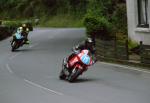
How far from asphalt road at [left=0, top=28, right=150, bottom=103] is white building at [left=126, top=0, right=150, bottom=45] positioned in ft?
12.0

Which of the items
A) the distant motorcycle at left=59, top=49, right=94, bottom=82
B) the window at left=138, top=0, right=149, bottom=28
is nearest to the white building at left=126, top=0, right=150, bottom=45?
the window at left=138, top=0, right=149, bottom=28

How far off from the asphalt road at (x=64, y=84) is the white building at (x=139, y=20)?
365 centimetres

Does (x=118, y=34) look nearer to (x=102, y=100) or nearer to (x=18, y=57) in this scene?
(x=18, y=57)

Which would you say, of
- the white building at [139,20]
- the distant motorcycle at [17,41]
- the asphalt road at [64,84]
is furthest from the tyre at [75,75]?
the distant motorcycle at [17,41]

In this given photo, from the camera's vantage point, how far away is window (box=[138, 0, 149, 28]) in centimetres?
2633

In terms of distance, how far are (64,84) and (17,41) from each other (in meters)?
16.6

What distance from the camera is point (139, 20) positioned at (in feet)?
89.2

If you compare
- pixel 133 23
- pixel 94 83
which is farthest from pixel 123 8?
pixel 94 83

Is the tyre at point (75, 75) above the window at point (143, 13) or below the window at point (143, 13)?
below

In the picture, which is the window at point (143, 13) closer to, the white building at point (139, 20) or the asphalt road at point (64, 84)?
the white building at point (139, 20)

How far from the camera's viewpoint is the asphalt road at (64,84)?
13.8 metres

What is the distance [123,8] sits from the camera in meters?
32.0

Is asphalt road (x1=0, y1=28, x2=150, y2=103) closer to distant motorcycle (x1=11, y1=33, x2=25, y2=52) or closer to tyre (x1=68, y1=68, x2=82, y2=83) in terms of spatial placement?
tyre (x1=68, y1=68, x2=82, y2=83)

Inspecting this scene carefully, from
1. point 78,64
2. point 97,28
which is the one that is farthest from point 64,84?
point 97,28
